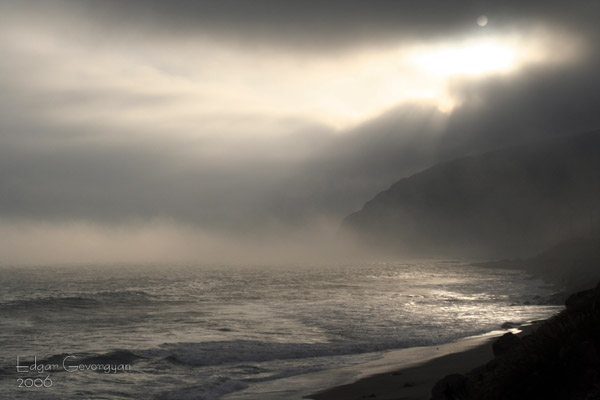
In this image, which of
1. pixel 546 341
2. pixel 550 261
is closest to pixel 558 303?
pixel 546 341

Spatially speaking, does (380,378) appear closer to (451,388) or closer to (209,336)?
(451,388)

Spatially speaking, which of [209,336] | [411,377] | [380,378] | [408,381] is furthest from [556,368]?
[209,336]

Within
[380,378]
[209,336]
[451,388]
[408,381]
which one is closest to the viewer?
[451,388]

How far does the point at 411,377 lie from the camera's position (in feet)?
63.1

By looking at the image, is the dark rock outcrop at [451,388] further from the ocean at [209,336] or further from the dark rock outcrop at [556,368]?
the ocean at [209,336]

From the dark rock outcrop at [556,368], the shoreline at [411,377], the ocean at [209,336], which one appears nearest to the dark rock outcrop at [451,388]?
the dark rock outcrop at [556,368]

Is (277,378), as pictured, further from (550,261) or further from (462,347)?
(550,261)

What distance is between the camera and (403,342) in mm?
28531

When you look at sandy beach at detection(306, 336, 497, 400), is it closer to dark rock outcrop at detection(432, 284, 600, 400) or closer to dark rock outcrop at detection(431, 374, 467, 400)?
dark rock outcrop at detection(431, 374, 467, 400)

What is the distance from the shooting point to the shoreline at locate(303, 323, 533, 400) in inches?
665

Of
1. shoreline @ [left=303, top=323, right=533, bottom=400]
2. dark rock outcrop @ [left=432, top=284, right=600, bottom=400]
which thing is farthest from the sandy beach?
dark rock outcrop @ [left=432, top=284, right=600, bottom=400]

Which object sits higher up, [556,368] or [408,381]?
[556,368]

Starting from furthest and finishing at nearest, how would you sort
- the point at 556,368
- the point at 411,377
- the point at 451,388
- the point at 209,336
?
the point at 209,336, the point at 411,377, the point at 451,388, the point at 556,368

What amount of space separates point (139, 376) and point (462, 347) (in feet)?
50.5
